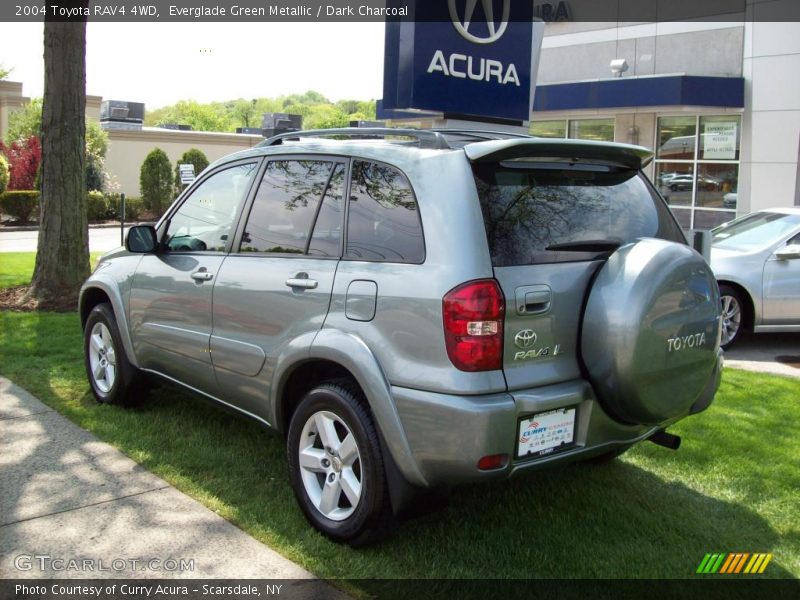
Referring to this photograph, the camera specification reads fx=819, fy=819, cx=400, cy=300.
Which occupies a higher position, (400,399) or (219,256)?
(219,256)

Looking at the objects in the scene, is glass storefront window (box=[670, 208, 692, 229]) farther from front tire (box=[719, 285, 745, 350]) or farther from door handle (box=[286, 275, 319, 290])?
door handle (box=[286, 275, 319, 290])

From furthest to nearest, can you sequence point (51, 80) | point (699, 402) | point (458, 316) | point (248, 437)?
point (51, 80), point (248, 437), point (699, 402), point (458, 316)

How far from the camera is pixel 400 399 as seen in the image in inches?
138

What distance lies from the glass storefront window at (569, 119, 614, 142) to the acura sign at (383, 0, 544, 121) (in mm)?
14004

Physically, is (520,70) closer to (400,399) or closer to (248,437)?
(248,437)

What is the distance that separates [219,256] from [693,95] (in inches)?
606

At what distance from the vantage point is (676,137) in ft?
63.5

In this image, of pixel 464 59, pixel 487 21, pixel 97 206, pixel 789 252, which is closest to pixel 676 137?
pixel 789 252

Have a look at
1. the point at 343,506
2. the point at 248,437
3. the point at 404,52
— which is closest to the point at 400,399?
the point at 343,506

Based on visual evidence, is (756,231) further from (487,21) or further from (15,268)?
(15,268)

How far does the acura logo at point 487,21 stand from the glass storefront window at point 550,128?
15092 mm

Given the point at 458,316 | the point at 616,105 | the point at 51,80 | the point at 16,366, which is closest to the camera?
the point at 458,316

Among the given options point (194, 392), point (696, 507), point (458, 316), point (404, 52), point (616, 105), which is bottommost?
point (696, 507)

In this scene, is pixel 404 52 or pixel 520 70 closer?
pixel 404 52
